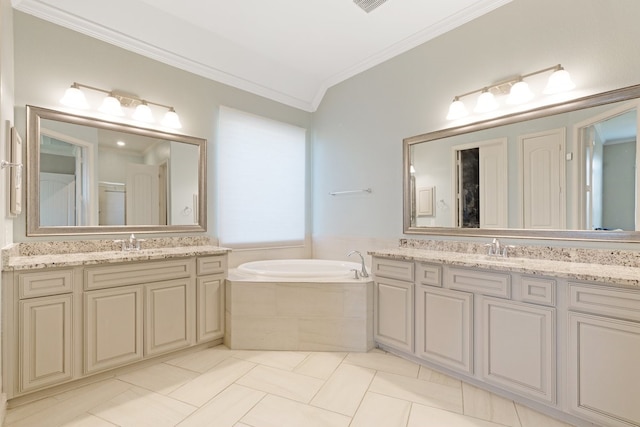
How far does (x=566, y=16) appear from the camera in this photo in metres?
2.08

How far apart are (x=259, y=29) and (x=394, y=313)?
2.77 m

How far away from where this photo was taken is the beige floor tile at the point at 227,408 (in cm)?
167

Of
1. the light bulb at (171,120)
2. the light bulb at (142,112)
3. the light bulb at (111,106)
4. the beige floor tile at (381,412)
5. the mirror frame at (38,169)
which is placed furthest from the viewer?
the light bulb at (171,120)

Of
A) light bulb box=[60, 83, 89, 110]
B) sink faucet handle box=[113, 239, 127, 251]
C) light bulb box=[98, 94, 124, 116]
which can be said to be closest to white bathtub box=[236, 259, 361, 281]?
sink faucet handle box=[113, 239, 127, 251]

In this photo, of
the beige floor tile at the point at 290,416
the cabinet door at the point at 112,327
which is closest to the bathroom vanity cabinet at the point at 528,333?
the beige floor tile at the point at 290,416

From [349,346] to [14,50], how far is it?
3.31 m

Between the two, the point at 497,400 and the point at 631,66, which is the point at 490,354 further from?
the point at 631,66

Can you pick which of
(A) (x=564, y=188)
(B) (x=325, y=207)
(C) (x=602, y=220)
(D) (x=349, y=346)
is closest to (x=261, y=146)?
(B) (x=325, y=207)

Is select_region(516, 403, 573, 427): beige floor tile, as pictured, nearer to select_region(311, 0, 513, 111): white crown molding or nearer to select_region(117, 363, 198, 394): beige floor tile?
select_region(117, 363, 198, 394): beige floor tile

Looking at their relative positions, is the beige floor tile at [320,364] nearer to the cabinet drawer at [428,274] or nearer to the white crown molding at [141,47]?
the cabinet drawer at [428,274]

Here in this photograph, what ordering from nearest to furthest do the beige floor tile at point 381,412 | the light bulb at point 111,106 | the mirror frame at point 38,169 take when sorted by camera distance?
the beige floor tile at point 381,412, the mirror frame at point 38,169, the light bulb at point 111,106

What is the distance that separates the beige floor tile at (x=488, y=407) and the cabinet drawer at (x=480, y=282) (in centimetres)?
64

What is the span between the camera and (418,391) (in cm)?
199

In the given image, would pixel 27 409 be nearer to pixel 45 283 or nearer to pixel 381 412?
pixel 45 283
